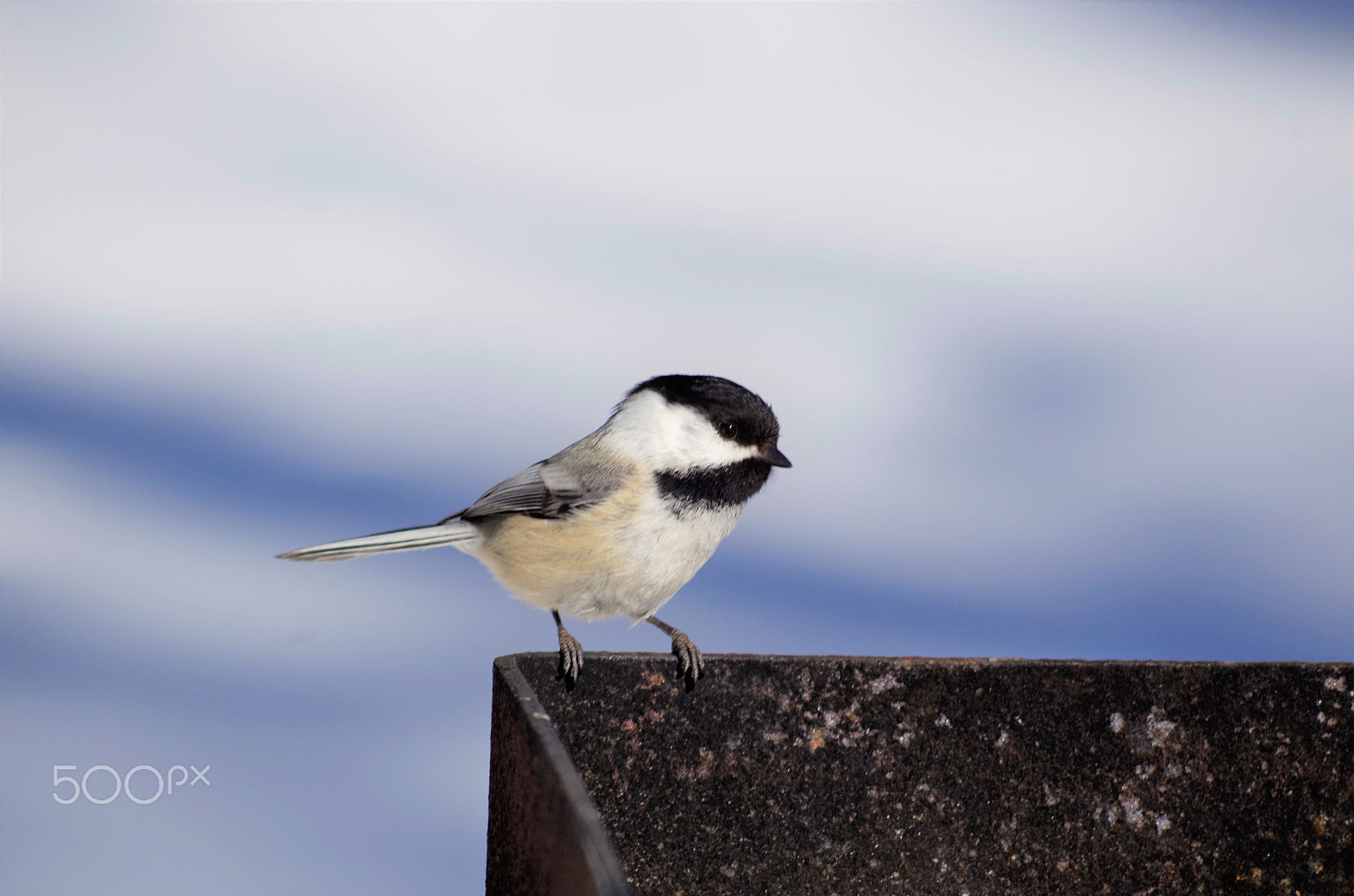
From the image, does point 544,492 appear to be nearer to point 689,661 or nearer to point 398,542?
point 398,542

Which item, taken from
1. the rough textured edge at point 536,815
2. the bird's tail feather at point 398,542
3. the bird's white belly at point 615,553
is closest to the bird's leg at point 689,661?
the bird's white belly at point 615,553

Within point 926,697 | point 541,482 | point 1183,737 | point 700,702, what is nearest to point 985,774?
point 926,697

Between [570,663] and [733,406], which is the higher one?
[733,406]

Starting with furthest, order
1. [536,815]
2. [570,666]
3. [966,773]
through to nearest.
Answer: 1. [966,773]
2. [570,666]
3. [536,815]

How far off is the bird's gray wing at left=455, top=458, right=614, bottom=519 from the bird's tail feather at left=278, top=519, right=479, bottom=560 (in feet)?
0.10

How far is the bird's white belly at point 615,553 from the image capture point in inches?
66.6

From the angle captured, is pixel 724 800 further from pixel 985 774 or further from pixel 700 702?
pixel 985 774

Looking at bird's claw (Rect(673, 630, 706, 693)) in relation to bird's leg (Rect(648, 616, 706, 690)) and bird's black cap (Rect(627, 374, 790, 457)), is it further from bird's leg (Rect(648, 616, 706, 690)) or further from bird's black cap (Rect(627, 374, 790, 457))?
bird's black cap (Rect(627, 374, 790, 457))

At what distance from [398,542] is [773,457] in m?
0.61

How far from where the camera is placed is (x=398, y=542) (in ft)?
5.94

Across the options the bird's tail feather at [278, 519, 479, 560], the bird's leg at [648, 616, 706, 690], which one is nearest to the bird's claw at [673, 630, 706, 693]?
the bird's leg at [648, 616, 706, 690]

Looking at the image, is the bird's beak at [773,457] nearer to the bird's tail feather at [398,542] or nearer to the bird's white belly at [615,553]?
the bird's white belly at [615,553]

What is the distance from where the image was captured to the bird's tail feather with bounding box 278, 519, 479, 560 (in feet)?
5.75

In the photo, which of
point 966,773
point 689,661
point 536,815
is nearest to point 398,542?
point 689,661
